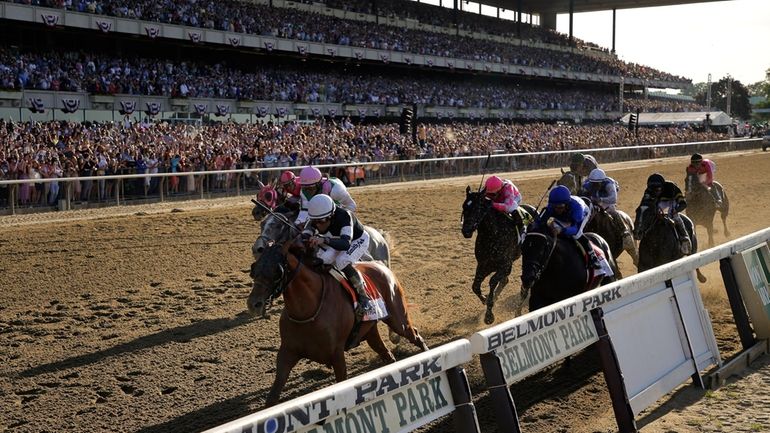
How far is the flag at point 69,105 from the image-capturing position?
24875 millimetres

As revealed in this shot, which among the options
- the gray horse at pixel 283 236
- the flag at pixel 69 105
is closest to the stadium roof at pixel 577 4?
the flag at pixel 69 105

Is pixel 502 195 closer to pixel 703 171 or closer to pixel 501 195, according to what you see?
pixel 501 195

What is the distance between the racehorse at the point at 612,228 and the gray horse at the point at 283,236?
2563 millimetres

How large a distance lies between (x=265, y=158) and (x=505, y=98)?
31.8 metres

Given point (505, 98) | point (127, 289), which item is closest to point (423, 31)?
point (505, 98)

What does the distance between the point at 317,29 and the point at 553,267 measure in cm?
3500

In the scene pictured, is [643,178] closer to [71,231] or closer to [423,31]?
[71,231]

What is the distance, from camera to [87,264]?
12.2 meters

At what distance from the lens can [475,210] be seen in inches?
363

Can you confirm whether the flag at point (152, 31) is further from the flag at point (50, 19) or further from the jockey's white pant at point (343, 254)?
the jockey's white pant at point (343, 254)

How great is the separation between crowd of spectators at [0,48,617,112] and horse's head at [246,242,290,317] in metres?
20.9

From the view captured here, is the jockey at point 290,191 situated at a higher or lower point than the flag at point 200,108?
lower

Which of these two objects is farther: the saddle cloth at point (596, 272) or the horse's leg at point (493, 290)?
the horse's leg at point (493, 290)

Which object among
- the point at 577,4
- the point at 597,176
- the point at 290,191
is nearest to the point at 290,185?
the point at 290,191
